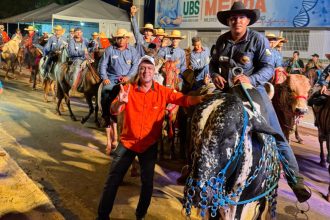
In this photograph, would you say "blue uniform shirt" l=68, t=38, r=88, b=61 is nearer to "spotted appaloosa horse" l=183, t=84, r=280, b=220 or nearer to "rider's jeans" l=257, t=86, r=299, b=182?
"rider's jeans" l=257, t=86, r=299, b=182

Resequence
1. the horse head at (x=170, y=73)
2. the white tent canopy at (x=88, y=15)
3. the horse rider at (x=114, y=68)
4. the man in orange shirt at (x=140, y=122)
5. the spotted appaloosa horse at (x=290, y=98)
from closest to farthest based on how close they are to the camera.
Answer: the man in orange shirt at (x=140, y=122) → the spotted appaloosa horse at (x=290, y=98) → the horse head at (x=170, y=73) → the horse rider at (x=114, y=68) → the white tent canopy at (x=88, y=15)

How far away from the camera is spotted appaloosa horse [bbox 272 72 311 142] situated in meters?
6.02

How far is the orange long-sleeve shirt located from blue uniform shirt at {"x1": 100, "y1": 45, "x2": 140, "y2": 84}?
3771 millimetres

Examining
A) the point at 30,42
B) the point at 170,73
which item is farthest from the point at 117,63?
the point at 30,42

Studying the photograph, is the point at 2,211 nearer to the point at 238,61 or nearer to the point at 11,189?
the point at 11,189

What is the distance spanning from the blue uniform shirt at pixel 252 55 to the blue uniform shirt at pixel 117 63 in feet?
14.0

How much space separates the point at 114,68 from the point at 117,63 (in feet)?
0.47

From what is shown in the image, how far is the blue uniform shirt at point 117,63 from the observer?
26.7ft

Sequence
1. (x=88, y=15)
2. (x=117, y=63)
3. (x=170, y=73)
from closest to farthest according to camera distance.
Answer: (x=170, y=73) < (x=117, y=63) < (x=88, y=15)

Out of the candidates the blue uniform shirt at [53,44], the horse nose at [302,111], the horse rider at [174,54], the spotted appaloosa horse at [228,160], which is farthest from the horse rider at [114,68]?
the blue uniform shirt at [53,44]

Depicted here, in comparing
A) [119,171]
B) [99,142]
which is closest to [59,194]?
[119,171]

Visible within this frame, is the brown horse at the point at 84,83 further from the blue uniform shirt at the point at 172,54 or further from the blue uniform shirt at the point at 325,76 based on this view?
the blue uniform shirt at the point at 325,76

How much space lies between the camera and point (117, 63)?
8.13 m

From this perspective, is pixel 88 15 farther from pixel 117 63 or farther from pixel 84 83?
pixel 117 63
